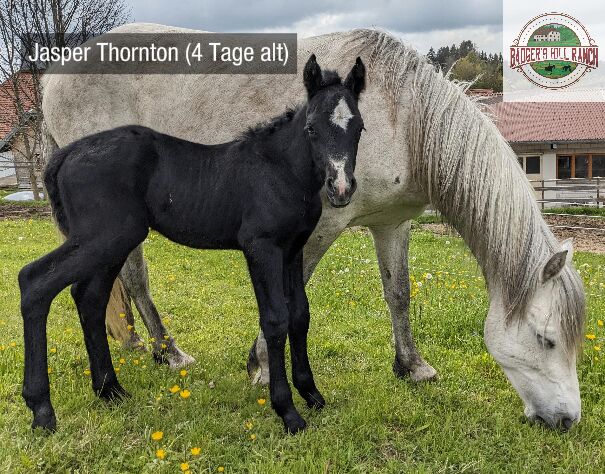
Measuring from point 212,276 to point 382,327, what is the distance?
3134mm

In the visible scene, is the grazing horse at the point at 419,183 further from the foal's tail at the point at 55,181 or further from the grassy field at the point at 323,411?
the foal's tail at the point at 55,181

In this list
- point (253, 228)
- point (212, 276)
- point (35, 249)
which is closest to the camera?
point (253, 228)

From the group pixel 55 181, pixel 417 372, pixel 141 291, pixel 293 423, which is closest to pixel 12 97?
pixel 141 291

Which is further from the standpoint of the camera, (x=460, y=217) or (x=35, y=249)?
(x=35, y=249)

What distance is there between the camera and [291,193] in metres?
3.06

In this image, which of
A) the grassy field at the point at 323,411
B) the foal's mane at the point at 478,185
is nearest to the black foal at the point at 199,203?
the grassy field at the point at 323,411

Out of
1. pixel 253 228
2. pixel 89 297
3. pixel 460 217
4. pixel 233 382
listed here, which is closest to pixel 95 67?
pixel 89 297

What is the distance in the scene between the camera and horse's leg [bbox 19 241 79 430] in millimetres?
2967

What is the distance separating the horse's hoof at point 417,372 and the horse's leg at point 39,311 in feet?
7.72

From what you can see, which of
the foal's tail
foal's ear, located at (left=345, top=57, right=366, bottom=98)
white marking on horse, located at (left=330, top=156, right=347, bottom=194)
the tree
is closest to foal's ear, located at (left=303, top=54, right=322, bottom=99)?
foal's ear, located at (left=345, top=57, right=366, bottom=98)

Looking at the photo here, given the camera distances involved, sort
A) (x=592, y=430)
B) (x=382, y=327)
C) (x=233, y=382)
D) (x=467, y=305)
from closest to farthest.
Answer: (x=592, y=430)
(x=233, y=382)
(x=382, y=327)
(x=467, y=305)

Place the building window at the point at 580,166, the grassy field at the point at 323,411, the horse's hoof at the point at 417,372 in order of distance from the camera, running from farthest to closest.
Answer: the building window at the point at 580,166 → the horse's hoof at the point at 417,372 → the grassy field at the point at 323,411

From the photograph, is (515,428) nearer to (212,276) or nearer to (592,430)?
(592,430)

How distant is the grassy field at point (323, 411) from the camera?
291 centimetres
